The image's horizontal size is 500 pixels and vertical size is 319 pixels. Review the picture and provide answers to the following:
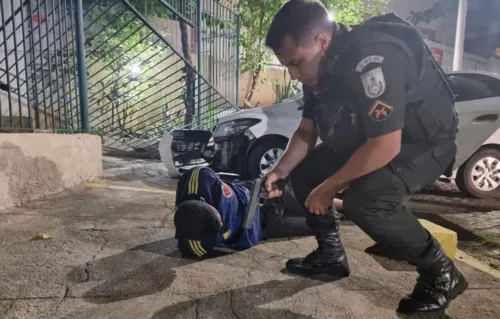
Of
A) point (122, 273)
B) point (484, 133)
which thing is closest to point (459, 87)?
point (484, 133)

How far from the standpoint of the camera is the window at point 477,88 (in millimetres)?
4164

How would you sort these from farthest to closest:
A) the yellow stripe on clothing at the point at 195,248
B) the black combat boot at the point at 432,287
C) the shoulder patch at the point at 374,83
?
the yellow stripe on clothing at the point at 195,248
the black combat boot at the point at 432,287
the shoulder patch at the point at 374,83

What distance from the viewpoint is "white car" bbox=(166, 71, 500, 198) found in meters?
4.14

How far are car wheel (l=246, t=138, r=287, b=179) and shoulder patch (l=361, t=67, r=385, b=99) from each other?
3037 mm

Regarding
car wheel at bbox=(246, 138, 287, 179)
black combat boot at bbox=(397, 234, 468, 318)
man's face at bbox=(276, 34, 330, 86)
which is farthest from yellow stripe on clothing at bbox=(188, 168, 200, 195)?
car wheel at bbox=(246, 138, 287, 179)

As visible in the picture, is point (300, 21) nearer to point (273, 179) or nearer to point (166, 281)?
point (273, 179)

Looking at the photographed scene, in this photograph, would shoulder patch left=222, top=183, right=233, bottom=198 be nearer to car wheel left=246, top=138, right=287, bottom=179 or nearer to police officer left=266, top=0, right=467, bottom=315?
police officer left=266, top=0, right=467, bottom=315

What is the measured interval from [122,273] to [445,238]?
72.7 inches

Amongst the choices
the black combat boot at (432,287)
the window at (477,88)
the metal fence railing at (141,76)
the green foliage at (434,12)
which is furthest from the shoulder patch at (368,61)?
the green foliage at (434,12)

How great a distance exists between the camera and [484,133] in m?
4.17

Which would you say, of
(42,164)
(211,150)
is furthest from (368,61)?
(211,150)

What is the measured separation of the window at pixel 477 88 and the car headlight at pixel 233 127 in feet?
7.57

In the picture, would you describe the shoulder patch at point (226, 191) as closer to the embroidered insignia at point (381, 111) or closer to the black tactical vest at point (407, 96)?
the black tactical vest at point (407, 96)

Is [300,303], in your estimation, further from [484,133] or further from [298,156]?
[484,133]
